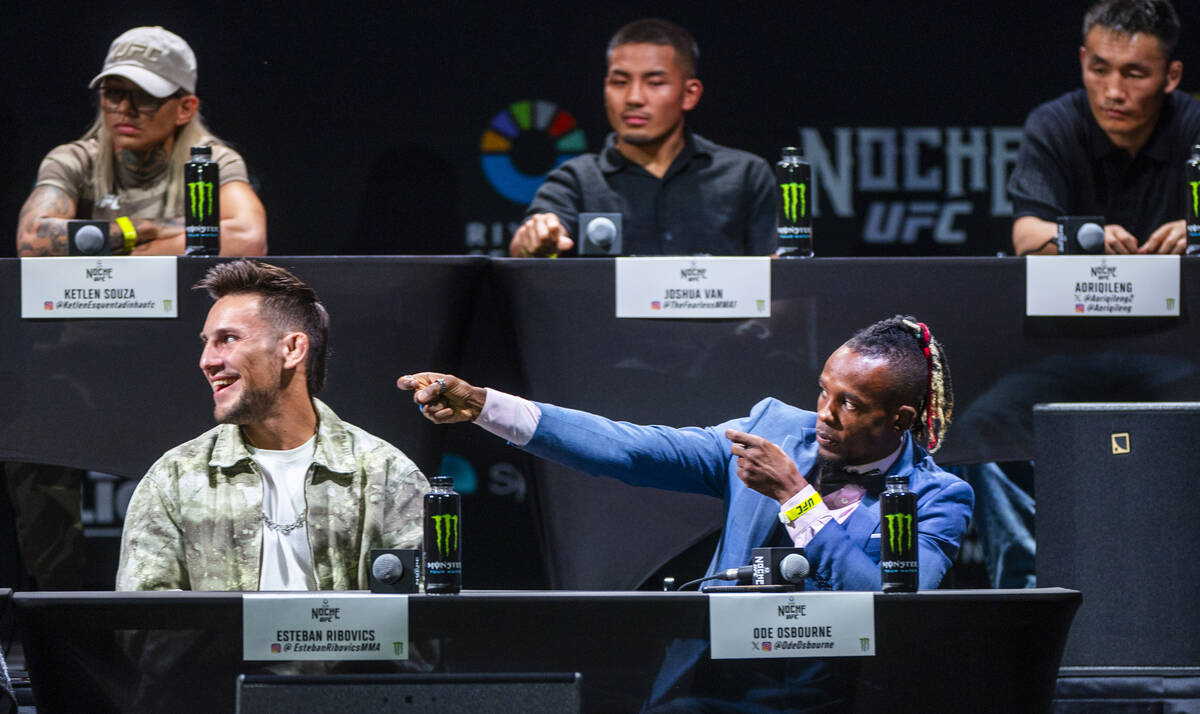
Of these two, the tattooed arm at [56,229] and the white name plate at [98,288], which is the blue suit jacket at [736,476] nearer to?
the white name plate at [98,288]

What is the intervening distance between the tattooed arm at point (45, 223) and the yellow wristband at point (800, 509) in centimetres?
143

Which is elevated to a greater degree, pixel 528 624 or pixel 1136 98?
pixel 1136 98

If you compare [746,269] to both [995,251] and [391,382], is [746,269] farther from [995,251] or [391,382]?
[995,251]

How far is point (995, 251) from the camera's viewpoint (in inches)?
168

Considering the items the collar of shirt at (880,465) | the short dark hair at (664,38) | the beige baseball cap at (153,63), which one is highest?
the short dark hair at (664,38)

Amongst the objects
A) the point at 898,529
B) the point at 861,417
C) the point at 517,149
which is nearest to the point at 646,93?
the point at 517,149

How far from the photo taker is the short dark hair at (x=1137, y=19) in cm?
349

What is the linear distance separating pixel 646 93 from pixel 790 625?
7.56 feet

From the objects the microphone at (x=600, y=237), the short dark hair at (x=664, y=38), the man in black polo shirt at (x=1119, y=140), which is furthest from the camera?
the short dark hair at (x=664, y=38)

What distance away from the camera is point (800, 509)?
7.70 ft

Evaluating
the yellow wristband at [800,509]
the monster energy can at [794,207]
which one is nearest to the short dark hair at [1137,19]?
the monster energy can at [794,207]

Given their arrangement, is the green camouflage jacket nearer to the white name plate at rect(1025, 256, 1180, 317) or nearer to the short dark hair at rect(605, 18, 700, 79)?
the white name plate at rect(1025, 256, 1180, 317)

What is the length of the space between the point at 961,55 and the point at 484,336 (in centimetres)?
209

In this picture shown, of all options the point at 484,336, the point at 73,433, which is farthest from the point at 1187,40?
the point at 73,433
